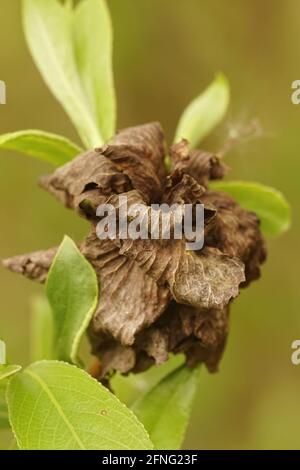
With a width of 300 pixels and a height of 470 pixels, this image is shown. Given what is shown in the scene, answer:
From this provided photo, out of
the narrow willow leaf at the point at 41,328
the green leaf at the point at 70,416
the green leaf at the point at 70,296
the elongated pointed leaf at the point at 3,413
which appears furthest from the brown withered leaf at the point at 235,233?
the narrow willow leaf at the point at 41,328

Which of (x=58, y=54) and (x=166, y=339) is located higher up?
(x=58, y=54)

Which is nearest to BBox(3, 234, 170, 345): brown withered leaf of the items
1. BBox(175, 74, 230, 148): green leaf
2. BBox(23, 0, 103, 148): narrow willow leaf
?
BBox(23, 0, 103, 148): narrow willow leaf

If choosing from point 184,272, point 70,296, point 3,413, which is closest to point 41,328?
point 3,413

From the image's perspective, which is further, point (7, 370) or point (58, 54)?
point (58, 54)

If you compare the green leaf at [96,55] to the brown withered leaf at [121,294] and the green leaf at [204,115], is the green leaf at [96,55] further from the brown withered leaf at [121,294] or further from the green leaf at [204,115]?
the brown withered leaf at [121,294]

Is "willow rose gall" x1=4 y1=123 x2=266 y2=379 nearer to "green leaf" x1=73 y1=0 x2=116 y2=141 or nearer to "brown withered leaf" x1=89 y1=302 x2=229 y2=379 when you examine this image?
"brown withered leaf" x1=89 y1=302 x2=229 y2=379

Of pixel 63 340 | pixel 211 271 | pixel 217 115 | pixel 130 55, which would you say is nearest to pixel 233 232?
pixel 211 271

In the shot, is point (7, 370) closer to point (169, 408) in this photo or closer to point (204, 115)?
point (169, 408)
